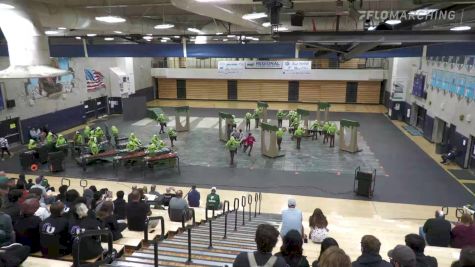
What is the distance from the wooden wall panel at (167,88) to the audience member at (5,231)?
105 ft

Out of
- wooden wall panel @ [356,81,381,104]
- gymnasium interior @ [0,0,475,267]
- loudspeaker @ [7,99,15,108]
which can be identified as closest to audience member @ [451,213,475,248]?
gymnasium interior @ [0,0,475,267]

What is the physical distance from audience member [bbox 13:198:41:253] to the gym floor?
8.86 m

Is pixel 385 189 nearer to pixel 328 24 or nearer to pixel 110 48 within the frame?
pixel 328 24

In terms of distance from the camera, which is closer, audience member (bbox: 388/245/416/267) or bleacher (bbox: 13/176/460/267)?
audience member (bbox: 388/245/416/267)

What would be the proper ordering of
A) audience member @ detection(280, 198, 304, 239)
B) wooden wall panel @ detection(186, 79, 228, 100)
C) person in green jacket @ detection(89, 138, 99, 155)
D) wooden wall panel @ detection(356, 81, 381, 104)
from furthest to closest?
wooden wall panel @ detection(186, 79, 228, 100) → wooden wall panel @ detection(356, 81, 381, 104) → person in green jacket @ detection(89, 138, 99, 155) → audience member @ detection(280, 198, 304, 239)

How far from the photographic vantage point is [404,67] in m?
25.6

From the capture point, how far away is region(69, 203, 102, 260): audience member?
473cm

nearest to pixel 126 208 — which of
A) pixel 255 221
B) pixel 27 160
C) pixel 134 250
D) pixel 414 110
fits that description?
pixel 134 250

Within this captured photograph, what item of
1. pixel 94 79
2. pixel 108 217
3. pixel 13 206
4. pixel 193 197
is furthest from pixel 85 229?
pixel 94 79

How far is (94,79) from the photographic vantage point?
2700 centimetres

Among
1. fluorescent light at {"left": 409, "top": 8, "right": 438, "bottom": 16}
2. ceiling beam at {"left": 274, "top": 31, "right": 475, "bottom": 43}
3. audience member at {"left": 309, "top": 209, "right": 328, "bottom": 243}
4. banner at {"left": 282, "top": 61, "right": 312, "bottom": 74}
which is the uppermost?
fluorescent light at {"left": 409, "top": 8, "right": 438, "bottom": 16}

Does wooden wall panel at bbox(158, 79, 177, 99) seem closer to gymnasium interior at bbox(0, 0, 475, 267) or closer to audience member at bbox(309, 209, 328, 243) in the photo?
gymnasium interior at bbox(0, 0, 475, 267)

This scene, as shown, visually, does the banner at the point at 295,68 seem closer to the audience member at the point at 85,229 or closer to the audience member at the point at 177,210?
the audience member at the point at 177,210

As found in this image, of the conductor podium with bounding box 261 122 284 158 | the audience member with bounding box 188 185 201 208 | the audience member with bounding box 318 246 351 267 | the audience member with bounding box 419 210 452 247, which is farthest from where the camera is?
the conductor podium with bounding box 261 122 284 158
